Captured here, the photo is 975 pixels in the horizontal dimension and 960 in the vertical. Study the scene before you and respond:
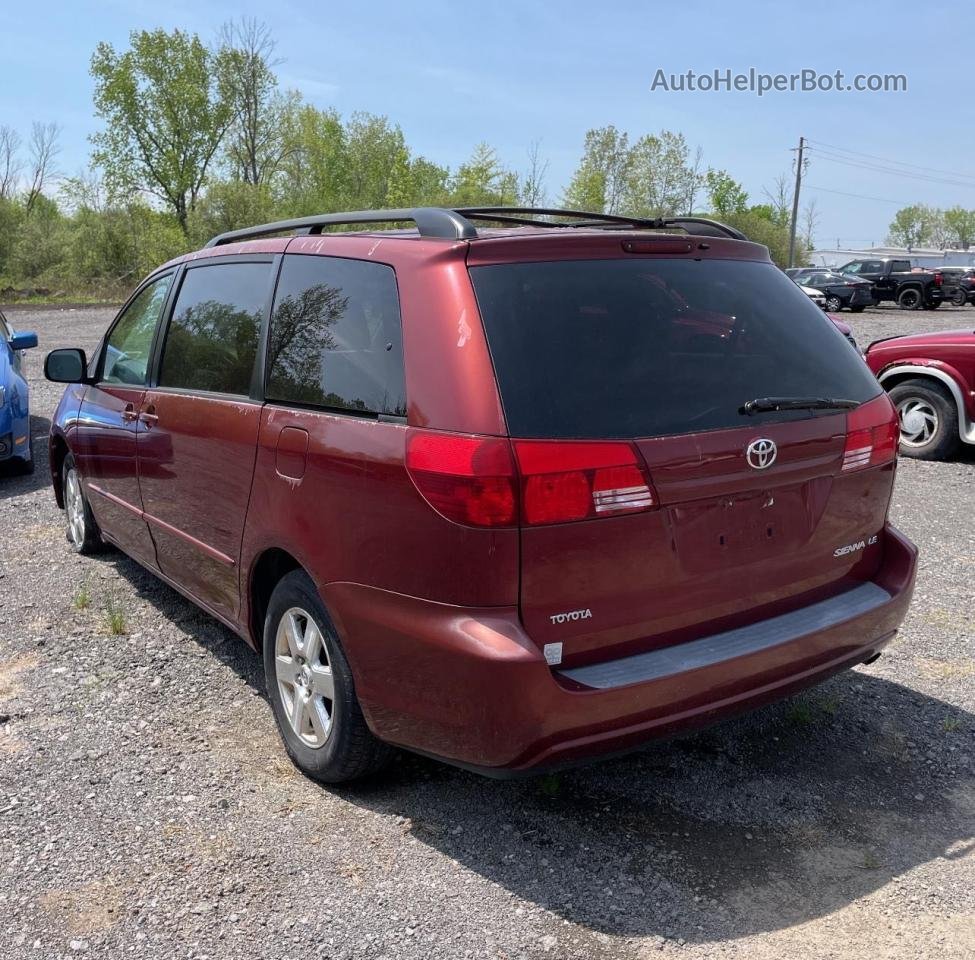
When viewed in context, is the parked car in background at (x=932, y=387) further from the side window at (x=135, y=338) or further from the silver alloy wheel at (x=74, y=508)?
the silver alloy wheel at (x=74, y=508)

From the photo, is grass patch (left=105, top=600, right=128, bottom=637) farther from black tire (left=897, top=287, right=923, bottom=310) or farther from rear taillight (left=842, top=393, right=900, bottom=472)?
black tire (left=897, top=287, right=923, bottom=310)

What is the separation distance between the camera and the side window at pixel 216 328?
3646 mm

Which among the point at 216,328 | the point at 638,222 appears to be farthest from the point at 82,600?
the point at 638,222

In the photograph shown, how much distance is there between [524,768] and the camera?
103 inches

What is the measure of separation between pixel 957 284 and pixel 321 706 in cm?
4129

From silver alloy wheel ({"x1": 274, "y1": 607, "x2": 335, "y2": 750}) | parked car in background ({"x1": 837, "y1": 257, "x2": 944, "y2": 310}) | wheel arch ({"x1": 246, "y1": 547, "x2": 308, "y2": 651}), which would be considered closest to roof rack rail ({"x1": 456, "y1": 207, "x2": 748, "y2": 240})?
wheel arch ({"x1": 246, "y1": 547, "x2": 308, "y2": 651})

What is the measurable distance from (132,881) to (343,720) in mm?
743

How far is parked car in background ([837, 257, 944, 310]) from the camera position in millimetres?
38000

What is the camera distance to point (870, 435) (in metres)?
3.19

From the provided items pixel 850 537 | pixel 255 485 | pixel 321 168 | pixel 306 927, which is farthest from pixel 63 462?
pixel 321 168

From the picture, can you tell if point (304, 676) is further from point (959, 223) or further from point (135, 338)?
point (959, 223)

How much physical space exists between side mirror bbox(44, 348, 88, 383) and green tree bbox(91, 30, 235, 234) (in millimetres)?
51666

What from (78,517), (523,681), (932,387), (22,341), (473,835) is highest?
(22,341)

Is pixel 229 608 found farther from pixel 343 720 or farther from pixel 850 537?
pixel 850 537
